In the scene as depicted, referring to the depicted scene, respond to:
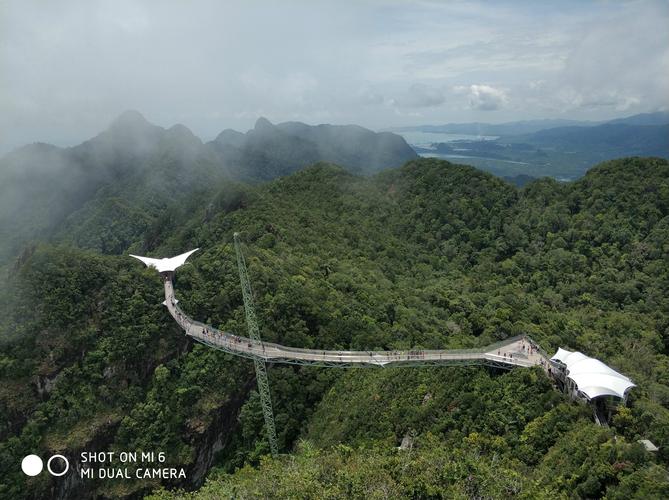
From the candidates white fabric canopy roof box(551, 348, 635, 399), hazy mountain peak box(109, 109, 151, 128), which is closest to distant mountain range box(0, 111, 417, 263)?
hazy mountain peak box(109, 109, 151, 128)

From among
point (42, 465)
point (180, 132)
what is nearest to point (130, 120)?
point (180, 132)

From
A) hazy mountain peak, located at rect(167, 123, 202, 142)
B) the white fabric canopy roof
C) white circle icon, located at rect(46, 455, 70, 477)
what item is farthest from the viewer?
hazy mountain peak, located at rect(167, 123, 202, 142)

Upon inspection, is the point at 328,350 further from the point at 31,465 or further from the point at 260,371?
the point at 31,465

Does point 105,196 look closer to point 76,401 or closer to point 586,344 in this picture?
point 76,401

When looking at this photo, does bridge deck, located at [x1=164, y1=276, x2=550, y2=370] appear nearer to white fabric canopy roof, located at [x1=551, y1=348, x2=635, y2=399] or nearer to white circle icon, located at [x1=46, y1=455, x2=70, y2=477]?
white fabric canopy roof, located at [x1=551, y1=348, x2=635, y2=399]

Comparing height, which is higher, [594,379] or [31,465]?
[594,379]

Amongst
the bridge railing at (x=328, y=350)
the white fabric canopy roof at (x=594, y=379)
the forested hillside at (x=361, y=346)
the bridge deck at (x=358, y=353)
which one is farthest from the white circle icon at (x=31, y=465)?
the white fabric canopy roof at (x=594, y=379)

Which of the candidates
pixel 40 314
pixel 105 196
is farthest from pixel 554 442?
pixel 105 196
